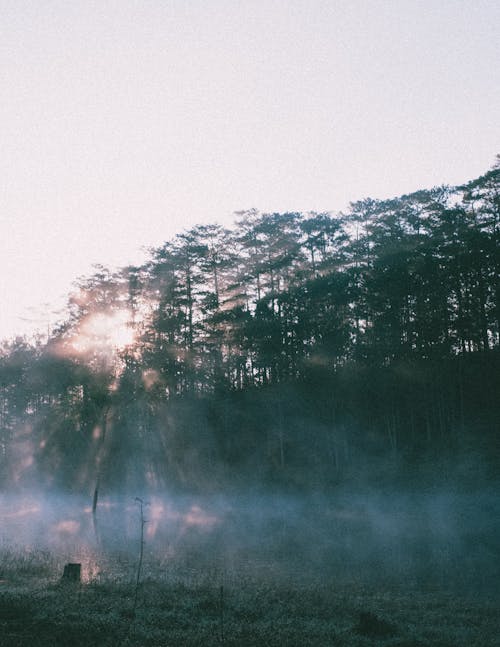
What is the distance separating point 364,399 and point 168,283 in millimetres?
20393

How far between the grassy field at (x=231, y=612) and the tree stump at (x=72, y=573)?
35cm

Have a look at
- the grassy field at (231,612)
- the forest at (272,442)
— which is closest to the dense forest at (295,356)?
the forest at (272,442)

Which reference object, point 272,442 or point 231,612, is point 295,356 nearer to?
point 272,442

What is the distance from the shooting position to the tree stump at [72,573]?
14.8m

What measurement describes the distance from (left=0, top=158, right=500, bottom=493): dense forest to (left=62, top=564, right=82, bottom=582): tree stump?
22.0m

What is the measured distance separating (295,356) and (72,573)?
94.4ft

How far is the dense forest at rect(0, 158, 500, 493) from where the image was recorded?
36.7m

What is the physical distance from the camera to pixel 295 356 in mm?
42062

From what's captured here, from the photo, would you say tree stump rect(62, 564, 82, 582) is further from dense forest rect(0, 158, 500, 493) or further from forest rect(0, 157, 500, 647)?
dense forest rect(0, 158, 500, 493)

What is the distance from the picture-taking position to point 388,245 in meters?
40.2

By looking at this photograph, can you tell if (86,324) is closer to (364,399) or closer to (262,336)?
(262,336)

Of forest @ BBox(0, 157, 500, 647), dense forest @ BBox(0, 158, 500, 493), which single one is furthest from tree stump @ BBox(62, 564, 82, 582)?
dense forest @ BBox(0, 158, 500, 493)

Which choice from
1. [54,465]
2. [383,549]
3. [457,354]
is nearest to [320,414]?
[457,354]

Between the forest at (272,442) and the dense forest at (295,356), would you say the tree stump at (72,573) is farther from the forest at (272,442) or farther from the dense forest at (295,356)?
the dense forest at (295,356)
